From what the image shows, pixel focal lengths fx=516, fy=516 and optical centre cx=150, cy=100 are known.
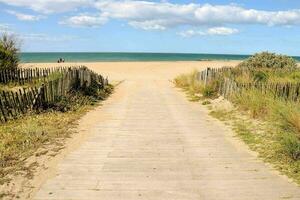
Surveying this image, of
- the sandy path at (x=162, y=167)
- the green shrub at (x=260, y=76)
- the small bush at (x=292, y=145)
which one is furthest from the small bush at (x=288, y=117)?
the green shrub at (x=260, y=76)

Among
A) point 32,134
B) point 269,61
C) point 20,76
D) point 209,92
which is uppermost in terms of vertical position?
point 269,61

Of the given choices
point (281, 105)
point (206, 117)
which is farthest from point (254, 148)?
point (206, 117)

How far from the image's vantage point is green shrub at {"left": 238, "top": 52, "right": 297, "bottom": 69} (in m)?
29.3

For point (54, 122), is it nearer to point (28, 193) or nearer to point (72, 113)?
point (72, 113)

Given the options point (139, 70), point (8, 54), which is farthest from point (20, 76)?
point (139, 70)

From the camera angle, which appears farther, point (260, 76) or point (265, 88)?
point (260, 76)

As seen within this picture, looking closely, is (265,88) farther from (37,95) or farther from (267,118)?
(37,95)

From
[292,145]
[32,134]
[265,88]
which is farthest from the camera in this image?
[265,88]

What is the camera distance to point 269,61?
97.1ft

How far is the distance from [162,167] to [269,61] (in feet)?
72.3

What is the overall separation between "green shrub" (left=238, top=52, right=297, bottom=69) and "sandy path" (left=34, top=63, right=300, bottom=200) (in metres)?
16.2

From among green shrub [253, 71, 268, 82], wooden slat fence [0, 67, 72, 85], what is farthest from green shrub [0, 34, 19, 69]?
green shrub [253, 71, 268, 82]

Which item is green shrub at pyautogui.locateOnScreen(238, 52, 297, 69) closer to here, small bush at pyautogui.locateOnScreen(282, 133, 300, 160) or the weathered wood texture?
the weathered wood texture

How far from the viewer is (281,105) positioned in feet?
37.5
